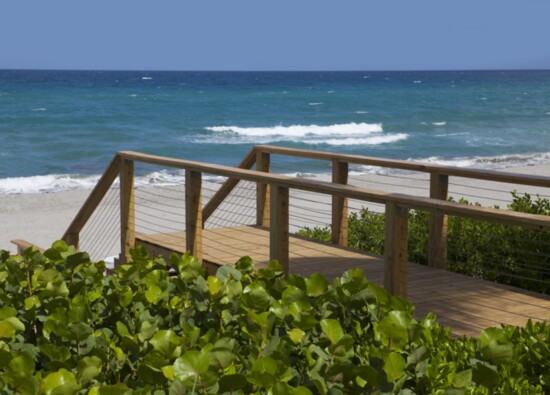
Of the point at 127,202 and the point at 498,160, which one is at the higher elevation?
the point at 127,202

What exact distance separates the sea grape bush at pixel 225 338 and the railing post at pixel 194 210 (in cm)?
316

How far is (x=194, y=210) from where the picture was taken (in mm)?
6965

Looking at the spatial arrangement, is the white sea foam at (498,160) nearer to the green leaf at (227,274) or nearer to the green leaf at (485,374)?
the green leaf at (227,274)

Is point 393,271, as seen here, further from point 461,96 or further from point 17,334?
point 461,96

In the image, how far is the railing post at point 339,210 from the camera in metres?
7.96

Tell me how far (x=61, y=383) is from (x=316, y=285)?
1.05 m

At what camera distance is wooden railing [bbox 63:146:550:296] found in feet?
15.7

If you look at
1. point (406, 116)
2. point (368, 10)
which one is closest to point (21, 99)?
point (406, 116)

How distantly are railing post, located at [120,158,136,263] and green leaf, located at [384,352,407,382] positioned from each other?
543 cm

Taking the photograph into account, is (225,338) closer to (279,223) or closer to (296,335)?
(296,335)

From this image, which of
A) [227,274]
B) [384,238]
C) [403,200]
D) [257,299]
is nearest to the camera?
[257,299]

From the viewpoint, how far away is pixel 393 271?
5059mm

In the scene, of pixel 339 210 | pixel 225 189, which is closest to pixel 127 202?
pixel 225 189

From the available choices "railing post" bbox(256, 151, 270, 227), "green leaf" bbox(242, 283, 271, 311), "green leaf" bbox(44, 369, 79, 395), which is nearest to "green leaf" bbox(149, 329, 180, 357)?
"green leaf" bbox(44, 369, 79, 395)
